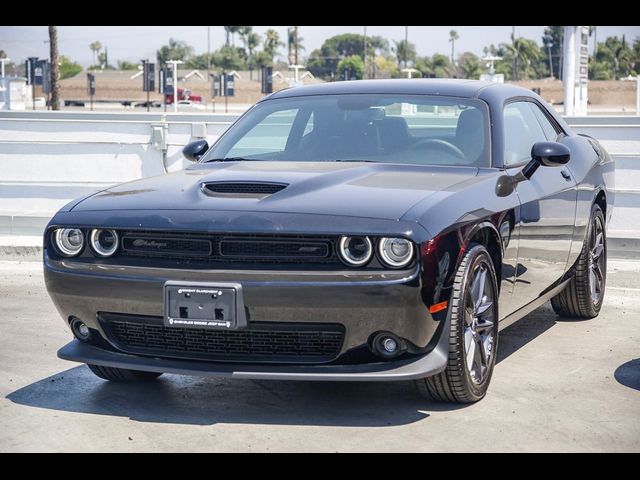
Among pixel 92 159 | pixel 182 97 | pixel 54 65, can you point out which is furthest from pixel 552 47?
pixel 92 159

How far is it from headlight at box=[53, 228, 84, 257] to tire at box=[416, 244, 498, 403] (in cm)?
161

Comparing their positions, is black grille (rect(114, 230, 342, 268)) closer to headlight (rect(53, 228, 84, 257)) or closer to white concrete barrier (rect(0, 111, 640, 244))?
headlight (rect(53, 228, 84, 257))

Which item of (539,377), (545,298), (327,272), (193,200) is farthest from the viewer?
(545,298)

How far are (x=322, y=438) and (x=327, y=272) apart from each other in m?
0.66

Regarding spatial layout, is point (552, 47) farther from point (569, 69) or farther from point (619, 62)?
point (569, 69)

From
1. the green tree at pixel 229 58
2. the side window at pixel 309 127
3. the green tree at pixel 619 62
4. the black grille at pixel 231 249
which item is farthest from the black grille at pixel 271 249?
the green tree at pixel 229 58

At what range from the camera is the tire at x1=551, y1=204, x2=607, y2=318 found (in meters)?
7.17

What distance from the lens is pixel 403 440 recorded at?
4.57 metres

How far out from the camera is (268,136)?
6379 mm

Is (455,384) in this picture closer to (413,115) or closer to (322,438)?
(322,438)
